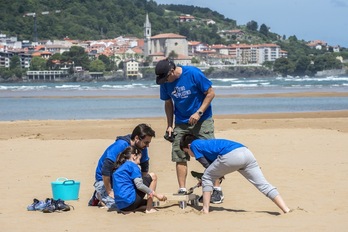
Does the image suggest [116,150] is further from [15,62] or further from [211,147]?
[15,62]

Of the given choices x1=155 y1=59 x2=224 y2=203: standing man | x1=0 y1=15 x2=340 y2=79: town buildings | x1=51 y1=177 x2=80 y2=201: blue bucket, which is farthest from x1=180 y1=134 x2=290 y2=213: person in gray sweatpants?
x1=0 y1=15 x2=340 y2=79: town buildings

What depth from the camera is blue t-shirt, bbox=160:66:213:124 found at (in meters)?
8.33

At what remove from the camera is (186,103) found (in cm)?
843

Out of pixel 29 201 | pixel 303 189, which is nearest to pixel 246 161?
pixel 303 189

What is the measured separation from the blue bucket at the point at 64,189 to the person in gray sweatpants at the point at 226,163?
5.00 ft

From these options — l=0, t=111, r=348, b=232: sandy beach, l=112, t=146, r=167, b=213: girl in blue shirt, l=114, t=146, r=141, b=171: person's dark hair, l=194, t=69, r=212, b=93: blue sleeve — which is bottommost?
l=0, t=111, r=348, b=232: sandy beach

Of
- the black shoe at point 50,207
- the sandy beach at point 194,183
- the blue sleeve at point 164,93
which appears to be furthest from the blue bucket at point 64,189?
the blue sleeve at point 164,93

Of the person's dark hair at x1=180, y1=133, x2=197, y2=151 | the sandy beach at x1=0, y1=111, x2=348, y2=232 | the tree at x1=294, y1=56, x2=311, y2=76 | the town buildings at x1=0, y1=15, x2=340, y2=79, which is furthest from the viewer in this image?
the town buildings at x1=0, y1=15, x2=340, y2=79

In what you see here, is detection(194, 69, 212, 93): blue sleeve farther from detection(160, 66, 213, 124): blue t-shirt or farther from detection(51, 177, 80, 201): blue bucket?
detection(51, 177, 80, 201): blue bucket

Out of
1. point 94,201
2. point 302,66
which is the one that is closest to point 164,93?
point 94,201

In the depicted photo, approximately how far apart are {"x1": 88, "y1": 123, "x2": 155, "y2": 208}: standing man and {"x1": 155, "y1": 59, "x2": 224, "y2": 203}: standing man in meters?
0.38

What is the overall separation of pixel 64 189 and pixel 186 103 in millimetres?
1595

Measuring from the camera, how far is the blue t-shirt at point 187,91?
8328 millimetres

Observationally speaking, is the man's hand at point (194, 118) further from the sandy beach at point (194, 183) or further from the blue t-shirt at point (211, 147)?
the sandy beach at point (194, 183)
